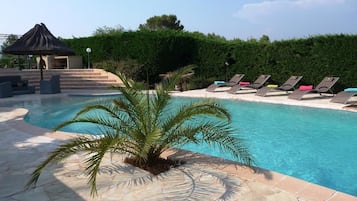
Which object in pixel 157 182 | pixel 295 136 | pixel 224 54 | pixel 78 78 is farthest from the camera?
pixel 78 78

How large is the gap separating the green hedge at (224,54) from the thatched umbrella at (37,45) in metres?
5.86

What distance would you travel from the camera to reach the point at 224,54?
21.5 m

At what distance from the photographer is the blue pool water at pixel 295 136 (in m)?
6.32

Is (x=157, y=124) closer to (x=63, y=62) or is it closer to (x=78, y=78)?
(x=78, y=78)

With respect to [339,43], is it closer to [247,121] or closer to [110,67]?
[247,121]

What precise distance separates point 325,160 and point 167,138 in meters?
3.69

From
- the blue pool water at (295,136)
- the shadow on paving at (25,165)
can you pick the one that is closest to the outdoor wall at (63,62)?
the blue pool water at (295,136)

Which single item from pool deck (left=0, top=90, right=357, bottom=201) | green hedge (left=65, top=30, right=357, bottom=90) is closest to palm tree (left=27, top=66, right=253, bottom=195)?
pool deck (left=0, top=90, right=357, bottom=201)

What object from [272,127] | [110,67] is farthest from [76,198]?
[272,127]

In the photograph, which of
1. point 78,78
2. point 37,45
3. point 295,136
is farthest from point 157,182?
point 78,78

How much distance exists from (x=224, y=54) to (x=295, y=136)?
1299cm

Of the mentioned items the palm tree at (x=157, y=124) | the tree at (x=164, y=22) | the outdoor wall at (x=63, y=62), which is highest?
the tree at (x=164, y=22)

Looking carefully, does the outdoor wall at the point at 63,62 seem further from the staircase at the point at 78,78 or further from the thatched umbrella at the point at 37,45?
the thatched umbrella at the point at 37,45

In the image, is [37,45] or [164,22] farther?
[164,22]
